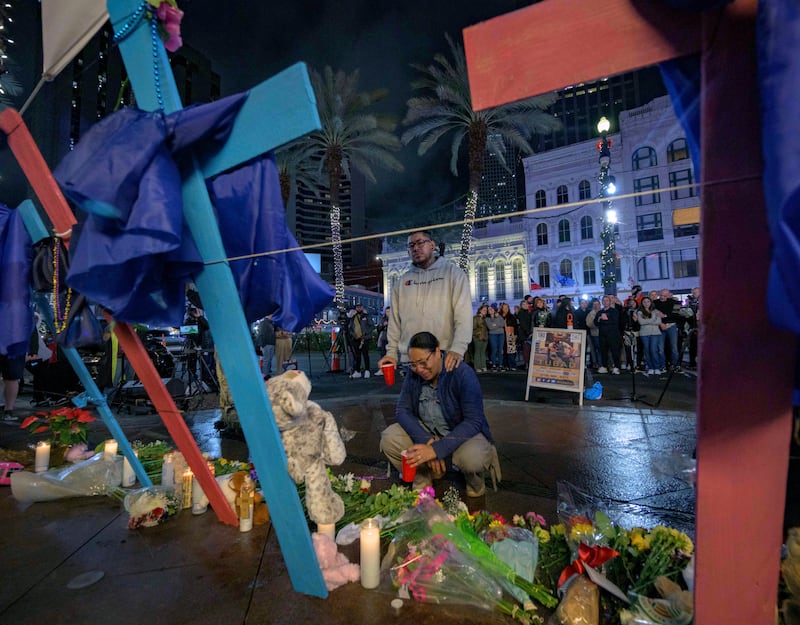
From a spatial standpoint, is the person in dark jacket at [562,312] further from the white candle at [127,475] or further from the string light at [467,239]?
the white candle at [127,475]

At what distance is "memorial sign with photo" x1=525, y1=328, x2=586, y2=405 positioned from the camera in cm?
646

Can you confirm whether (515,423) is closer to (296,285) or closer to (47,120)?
(296,285)

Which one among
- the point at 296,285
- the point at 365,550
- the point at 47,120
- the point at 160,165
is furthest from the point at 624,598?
the point at 47,120

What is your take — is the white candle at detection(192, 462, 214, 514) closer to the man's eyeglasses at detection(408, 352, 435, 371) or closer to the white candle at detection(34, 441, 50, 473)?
the man's eyeglasses at detection(408, 352, 435, 371)

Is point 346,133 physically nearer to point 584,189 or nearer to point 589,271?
point 584,189

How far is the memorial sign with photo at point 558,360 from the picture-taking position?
6465 millimetres

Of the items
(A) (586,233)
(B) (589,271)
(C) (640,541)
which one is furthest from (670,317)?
(A) (586,233)

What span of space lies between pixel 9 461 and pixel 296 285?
11.7 feet

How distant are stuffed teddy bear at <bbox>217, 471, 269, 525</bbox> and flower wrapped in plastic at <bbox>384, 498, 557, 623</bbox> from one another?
1.01 m

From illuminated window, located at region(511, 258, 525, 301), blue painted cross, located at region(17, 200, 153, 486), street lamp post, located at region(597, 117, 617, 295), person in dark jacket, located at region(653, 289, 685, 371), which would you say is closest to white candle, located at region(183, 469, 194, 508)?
blue painted cross, located at region(17, 200, 153, 486)

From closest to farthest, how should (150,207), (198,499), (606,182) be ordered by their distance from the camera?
(150,207), (198,499), (606,182)

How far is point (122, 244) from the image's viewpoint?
1445mm

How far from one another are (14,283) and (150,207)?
271 cm

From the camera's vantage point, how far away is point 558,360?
264 inches
